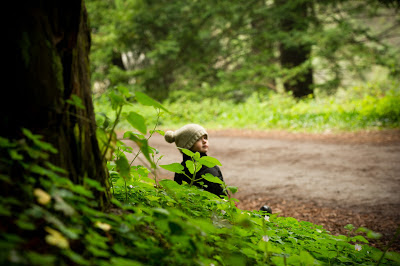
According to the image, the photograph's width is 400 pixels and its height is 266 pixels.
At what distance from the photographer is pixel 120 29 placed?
15789 millimetres

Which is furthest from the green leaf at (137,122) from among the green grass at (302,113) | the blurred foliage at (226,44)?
the blurred foliage at (226,44)

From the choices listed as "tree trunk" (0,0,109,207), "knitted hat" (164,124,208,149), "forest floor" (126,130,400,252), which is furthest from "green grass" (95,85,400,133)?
"tree trunk" (0,0,109,207)

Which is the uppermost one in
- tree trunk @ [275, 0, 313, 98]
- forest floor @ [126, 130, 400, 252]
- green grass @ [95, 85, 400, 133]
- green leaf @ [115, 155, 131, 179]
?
tree trunk @ [275, 0, 313, 98]

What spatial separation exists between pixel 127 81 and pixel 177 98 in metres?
3.28

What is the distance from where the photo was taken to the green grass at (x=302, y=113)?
30.5ft

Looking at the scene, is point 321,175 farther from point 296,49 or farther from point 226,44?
point 226,44

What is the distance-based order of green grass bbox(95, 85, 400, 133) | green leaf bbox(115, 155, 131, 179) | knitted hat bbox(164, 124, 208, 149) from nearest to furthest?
green leaf bbox(115, 155, 131, 179) → knitted hat bbox(164, 124, 208, 149) → green grass bbox(95, 85, 400, 133)

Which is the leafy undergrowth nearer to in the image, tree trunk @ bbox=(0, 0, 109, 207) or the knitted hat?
tree trunk @ bbox=(0, 0, 109, 207)

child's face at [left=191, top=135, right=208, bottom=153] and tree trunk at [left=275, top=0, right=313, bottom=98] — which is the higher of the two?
tree trunk at [left=275, top=0, right=313, bottom=98]

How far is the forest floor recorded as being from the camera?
4320 mm

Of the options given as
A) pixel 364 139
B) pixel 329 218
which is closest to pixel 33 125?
pixel 329 218

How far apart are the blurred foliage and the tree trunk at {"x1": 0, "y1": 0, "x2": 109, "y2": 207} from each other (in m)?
13.0

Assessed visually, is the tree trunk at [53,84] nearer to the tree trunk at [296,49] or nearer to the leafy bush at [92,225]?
the leafy bush at [92,225]

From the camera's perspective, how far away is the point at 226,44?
16453mm
